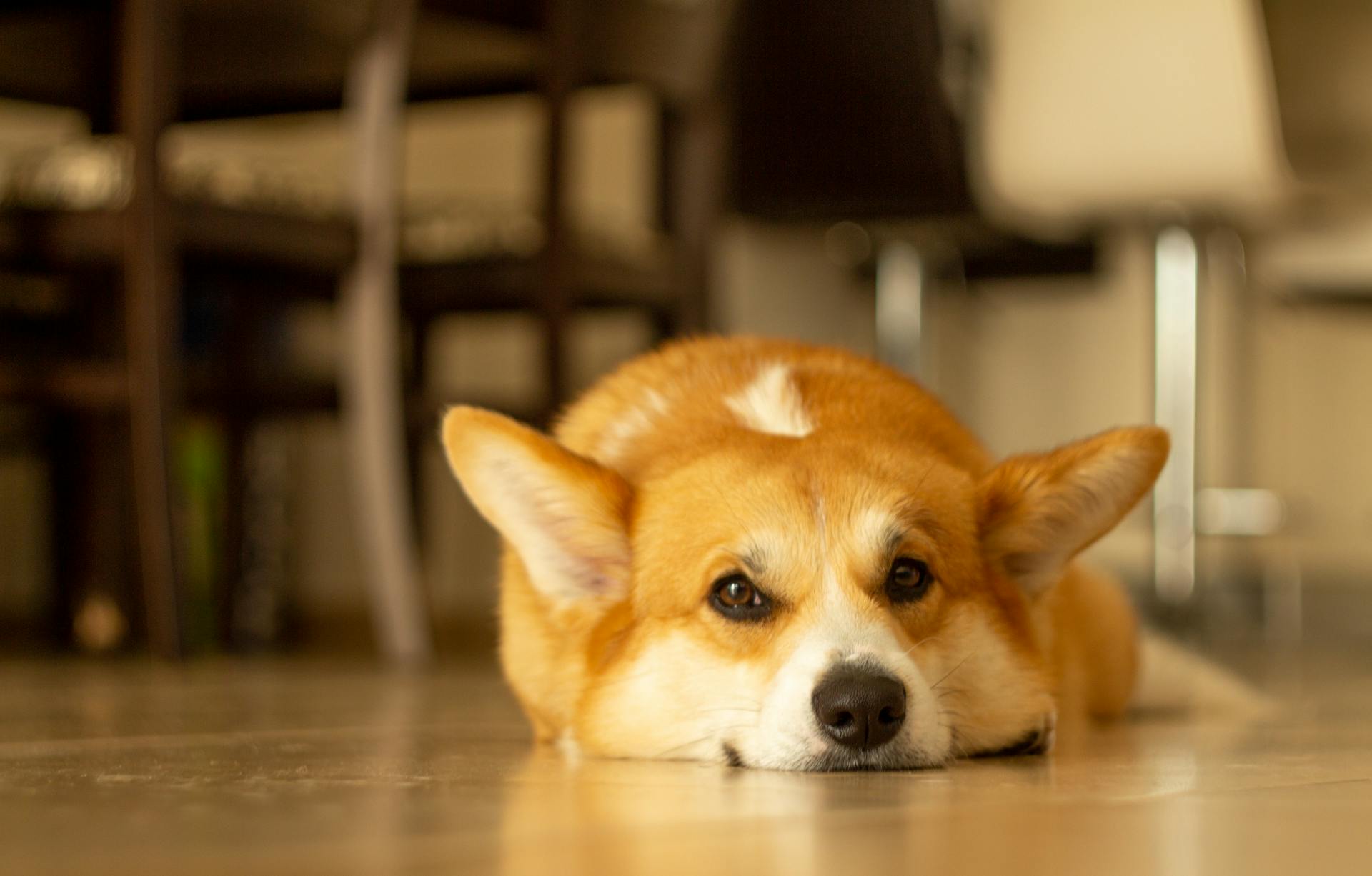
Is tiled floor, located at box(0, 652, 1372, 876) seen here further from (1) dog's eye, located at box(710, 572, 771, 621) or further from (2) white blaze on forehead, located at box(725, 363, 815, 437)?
(2) white blaze on forehead, located at box(725, 363, 815, 437)

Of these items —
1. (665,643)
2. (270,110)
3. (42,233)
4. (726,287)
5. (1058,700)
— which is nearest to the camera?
(665,643)

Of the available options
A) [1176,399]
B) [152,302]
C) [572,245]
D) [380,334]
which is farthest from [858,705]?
[1176,399]

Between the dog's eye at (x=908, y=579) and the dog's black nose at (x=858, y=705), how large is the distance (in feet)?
0.42

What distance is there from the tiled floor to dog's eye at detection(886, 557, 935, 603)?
0.16 m

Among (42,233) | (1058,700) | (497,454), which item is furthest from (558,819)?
(42,233)

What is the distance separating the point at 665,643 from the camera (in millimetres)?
1575

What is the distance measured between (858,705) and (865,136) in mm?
2914

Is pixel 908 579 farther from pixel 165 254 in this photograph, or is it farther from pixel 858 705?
pixel 165 254

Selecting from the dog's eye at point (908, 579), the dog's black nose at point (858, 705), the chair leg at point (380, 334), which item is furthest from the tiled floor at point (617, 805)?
the chair leg at point (380, 334)

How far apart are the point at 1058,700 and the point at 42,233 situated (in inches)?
74.8

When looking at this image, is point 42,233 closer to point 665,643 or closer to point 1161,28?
point 665,643

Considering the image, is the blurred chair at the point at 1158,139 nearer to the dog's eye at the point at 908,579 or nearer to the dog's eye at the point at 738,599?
the dog's eye at the point at 908,579

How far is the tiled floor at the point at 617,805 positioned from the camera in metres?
0.93

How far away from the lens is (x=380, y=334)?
10.3 feet
